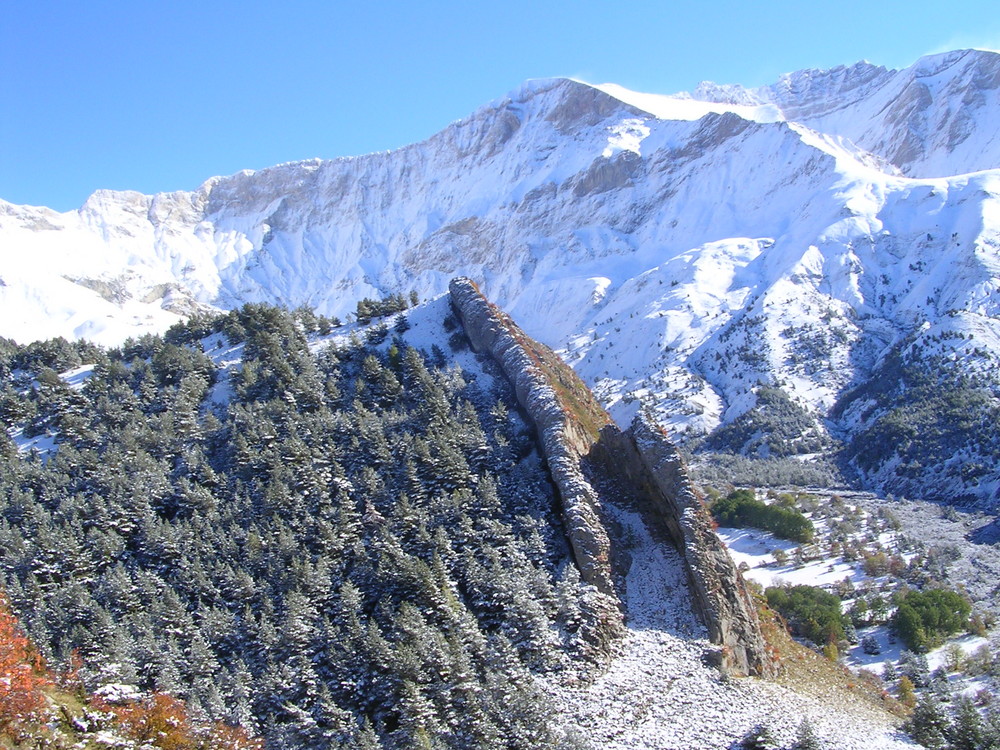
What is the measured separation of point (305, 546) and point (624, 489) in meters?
13.9

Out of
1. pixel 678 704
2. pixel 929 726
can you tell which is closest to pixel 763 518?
pixel 929 726

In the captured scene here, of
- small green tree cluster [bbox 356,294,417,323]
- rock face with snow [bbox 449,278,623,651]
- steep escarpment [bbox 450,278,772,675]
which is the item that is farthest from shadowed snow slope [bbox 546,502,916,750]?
small green tree cluster [bbox 356,294,417,323]

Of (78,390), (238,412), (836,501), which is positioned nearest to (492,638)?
(238,412)

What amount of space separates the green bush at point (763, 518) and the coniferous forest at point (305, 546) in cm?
6207

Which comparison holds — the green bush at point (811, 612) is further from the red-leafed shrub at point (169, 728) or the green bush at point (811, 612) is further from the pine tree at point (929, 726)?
the red-leafed shrub at point (169, 728)

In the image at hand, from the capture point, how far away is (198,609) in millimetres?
27156

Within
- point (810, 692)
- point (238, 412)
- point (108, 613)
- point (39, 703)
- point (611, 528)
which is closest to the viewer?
point (39, 703)

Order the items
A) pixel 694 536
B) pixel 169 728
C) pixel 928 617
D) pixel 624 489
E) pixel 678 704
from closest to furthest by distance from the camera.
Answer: pixel 169 728
pixel 678 704
pixel 694 536
pixel 624 489
pixel 928 617

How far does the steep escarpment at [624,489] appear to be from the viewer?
93.2 ft

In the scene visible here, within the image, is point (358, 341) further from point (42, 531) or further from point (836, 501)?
point (836, 501)

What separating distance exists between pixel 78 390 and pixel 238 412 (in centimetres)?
1323

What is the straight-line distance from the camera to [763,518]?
303 ft

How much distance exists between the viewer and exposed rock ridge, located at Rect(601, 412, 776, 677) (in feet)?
91.6

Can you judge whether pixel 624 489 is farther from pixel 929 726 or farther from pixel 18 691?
pixel 18 691
